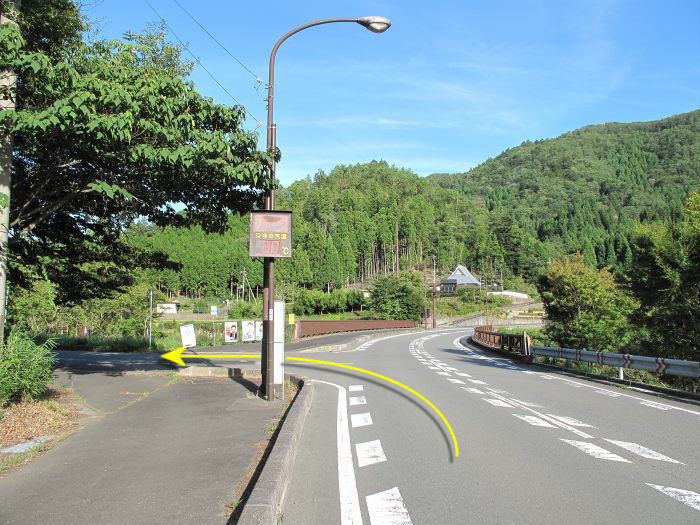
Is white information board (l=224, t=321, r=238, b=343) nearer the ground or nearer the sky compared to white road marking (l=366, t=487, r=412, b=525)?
nearer the ground

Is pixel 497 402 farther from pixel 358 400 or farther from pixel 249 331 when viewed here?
pixel 249 331

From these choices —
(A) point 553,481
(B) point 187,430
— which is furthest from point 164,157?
(A) point 553,481

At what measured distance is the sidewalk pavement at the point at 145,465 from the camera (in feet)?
15.1

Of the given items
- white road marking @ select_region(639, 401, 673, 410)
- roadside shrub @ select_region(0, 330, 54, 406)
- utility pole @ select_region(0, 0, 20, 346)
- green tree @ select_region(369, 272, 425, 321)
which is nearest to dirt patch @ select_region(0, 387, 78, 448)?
roadside shrub @ select_region(0, 330, 54, 406)

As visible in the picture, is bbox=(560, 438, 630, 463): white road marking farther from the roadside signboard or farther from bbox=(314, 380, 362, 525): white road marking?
the roadside signboard

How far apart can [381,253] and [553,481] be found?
145 m

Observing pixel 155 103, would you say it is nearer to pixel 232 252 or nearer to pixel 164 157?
pixel 164 157

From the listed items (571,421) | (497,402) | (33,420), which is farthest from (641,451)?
(33,420)

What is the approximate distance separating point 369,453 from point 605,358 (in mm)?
12065

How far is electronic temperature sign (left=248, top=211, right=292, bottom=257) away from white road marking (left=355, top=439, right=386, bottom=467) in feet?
13.7

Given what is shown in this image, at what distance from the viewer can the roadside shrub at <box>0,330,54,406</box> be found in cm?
755

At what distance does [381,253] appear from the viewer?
150375mm

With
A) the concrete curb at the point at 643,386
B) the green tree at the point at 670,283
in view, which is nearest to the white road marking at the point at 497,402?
the concrete curb at the point at 643,386

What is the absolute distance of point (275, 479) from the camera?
491cm
